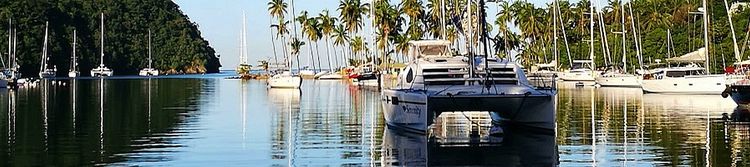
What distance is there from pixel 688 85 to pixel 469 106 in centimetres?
3523

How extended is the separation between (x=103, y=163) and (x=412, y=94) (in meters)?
8.00

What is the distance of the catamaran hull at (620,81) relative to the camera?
249 ft

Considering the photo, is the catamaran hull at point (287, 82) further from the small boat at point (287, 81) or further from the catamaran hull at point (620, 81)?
the catamaran hull at point (620, 81)

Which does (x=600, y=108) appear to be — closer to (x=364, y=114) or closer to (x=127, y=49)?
(x=364, y=114)

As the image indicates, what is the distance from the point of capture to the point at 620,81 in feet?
255

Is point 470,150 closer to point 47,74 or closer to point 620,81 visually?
point 620,81

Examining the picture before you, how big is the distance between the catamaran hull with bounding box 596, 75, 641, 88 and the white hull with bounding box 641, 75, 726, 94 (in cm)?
1264

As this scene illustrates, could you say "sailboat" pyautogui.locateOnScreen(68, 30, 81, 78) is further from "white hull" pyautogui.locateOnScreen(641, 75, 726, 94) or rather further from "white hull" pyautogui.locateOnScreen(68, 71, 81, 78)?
"white hull" pyautogui.locateOnScreen(641, 75, 726, 94)

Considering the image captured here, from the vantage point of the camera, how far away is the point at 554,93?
25.2 metres

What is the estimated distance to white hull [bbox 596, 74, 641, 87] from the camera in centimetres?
7589

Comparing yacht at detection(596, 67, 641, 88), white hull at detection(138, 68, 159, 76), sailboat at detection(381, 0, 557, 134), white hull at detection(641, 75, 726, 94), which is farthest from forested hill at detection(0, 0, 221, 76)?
sailboat at detection(381, 0, 557, 134)

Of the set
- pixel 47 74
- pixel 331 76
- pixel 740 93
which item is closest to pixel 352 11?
pixel 331 76

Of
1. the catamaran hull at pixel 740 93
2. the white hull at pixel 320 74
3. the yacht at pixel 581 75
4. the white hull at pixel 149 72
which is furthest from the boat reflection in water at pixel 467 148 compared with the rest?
the white hull at pixel 149 72

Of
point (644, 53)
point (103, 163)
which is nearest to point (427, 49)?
point (103, 163)
